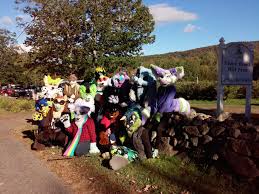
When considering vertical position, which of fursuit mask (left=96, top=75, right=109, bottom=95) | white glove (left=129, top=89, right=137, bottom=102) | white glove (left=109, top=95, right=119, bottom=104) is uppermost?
fursuit mask (left=96, top=75, right=109, bottom=95)

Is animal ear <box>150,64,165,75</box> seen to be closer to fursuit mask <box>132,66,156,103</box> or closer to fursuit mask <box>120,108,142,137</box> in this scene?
fursuit mask <box>132,66,156,103</box>

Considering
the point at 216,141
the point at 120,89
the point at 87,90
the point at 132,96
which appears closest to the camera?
the point at 216,141

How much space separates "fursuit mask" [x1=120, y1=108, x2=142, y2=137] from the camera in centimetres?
668

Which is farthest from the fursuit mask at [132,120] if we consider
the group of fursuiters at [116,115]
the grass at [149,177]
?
the grass at [149,177]

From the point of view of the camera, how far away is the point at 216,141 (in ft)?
17.6

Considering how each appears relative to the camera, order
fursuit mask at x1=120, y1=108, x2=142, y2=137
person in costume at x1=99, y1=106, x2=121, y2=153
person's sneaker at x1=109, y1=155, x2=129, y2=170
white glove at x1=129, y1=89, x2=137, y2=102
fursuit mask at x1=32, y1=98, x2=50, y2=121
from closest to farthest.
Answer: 1. person's sneaker at x1=109, y1=155, x2=129, y2=170
2. fursuit mask at x1=120, y1=108, x2=142, y2=137
3. white glove at x1=129, y1=89, x2=137, y2=102
4. person in costume at x1=99, y1=106, x2=121, y2=153
5. fursuit mask at x1=32, y1=98, x2=50, y2=121

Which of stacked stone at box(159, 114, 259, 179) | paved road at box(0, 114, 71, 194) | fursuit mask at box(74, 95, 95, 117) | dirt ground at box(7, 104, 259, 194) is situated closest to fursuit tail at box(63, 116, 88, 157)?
dirt ground at box(7, 104, 259, 194)

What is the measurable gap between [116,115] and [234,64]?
2561mm

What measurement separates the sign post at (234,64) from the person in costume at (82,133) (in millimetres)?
2685

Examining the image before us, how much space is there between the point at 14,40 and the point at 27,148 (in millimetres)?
35676

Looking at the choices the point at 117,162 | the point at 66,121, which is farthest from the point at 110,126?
the point at 117,162

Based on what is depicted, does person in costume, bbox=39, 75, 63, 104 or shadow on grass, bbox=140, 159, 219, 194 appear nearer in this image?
shadow on grass, bbox=140, 159, 219, 194

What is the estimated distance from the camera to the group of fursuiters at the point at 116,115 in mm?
6469

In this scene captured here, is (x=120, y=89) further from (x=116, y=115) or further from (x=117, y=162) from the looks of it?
(x=117, y=162)
